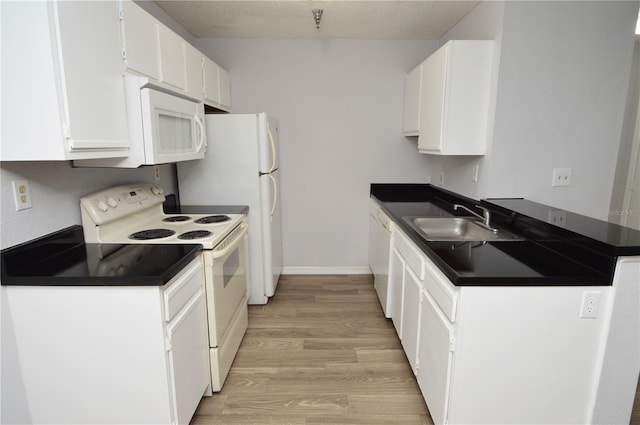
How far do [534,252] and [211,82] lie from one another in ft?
8.57

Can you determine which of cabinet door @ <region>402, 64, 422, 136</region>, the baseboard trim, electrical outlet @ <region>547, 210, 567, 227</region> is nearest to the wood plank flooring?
the baseboard trim

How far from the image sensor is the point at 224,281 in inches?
84.9

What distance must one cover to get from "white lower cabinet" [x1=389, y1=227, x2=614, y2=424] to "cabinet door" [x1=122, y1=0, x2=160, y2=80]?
1.85 metres

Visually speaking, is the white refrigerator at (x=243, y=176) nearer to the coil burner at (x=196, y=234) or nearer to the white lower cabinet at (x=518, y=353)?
the coil burner at (x=196, y=234)

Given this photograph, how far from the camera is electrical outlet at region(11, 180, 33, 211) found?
1.48 m

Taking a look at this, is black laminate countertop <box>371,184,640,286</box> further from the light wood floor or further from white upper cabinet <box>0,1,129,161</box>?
white upper cabinet <box>0,1,129,161</box>

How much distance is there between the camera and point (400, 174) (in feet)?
12.2

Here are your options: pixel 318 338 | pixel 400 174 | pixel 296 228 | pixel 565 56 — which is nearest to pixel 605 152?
pixel 565 56

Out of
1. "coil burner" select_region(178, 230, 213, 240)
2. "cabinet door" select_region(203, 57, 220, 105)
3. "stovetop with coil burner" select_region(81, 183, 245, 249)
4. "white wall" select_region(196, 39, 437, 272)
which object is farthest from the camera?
"white wall" select_region(196, 39, 437, 272)

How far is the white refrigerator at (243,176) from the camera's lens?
9.48 feet

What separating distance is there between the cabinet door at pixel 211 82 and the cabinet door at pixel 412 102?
172 cm

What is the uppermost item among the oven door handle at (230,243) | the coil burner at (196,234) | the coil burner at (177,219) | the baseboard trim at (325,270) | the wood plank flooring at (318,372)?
the coil burner at (177,219)

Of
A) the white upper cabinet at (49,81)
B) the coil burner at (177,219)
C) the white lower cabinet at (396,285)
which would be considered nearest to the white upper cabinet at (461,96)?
the white lower cabinet at (396,285)

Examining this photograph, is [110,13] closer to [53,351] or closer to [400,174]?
[53,351]
